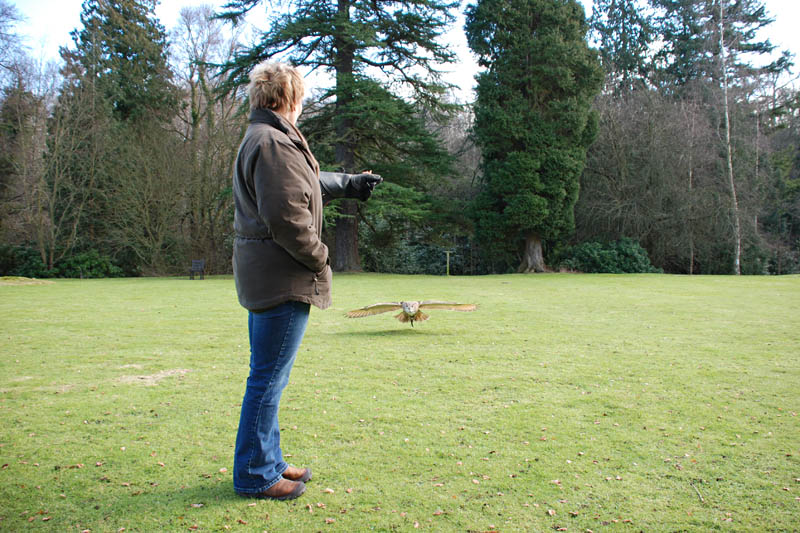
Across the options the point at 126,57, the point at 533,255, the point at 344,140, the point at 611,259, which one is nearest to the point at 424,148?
the point at 344,140

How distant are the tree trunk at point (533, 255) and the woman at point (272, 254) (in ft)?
74.2

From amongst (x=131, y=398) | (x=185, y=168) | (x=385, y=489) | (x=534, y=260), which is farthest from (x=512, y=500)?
(x=185, y=168)

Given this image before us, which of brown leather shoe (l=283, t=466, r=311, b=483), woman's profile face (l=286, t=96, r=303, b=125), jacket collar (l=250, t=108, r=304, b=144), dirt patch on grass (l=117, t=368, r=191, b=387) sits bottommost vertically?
dirt patch on grass (l=117, t=368, r=191, b=387)

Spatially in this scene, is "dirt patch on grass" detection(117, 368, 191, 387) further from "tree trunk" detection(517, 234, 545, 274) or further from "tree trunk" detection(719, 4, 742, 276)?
"tree trunk" detection(719, 4, 742, 276)

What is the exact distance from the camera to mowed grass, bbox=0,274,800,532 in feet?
8.80

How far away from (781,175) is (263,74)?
31206 millimetres

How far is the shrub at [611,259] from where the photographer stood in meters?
24.2

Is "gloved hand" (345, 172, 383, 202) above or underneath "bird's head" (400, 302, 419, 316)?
above

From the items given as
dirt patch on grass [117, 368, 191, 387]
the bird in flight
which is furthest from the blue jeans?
the bird in flight

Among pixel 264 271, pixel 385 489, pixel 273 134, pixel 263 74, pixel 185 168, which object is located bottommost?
pixel 385 489

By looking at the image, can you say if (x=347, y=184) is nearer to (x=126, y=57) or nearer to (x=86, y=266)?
(x=86, y=266)

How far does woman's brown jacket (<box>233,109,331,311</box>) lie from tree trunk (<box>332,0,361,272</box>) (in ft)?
62.2

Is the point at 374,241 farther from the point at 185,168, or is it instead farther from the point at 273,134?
the point at 273,134

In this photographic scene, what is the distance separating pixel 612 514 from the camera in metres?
2.66
